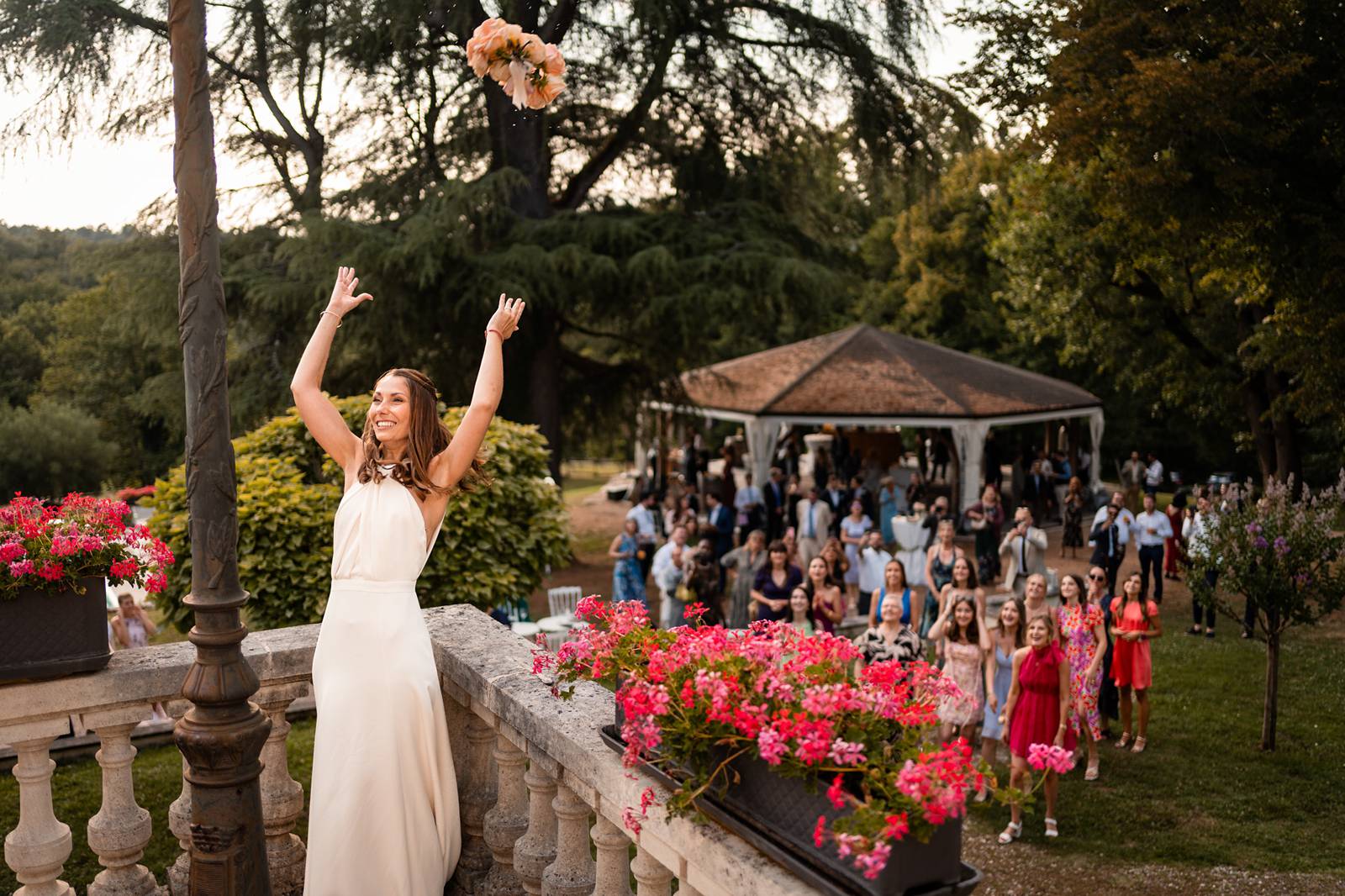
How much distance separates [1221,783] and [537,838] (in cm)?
861

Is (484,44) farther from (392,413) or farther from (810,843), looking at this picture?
(810,843)

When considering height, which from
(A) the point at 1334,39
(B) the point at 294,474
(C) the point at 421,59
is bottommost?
(B) the point at 294,474

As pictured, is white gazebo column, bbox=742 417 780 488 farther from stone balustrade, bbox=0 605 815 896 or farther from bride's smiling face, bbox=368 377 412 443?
bride's smiling face, bbox=368 377 412 443

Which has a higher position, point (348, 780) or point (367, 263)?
point (367, 263)

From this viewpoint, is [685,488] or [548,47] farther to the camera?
[685,488]

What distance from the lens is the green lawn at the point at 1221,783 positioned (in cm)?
865

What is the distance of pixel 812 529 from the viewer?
16578 millimetres

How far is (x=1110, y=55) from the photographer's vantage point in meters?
13.6

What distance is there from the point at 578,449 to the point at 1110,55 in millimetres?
13753

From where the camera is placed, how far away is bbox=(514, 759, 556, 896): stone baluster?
3465 mm

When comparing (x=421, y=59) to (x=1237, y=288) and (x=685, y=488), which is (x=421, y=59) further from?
(x=1237, y=288)

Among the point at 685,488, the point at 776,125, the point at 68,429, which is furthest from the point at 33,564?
the point at 68,429

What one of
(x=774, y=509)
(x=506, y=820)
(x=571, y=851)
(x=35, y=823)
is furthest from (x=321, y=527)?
(x=774, y=509)

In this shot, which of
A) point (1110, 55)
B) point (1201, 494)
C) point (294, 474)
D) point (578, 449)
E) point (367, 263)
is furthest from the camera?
point (578, 449)
